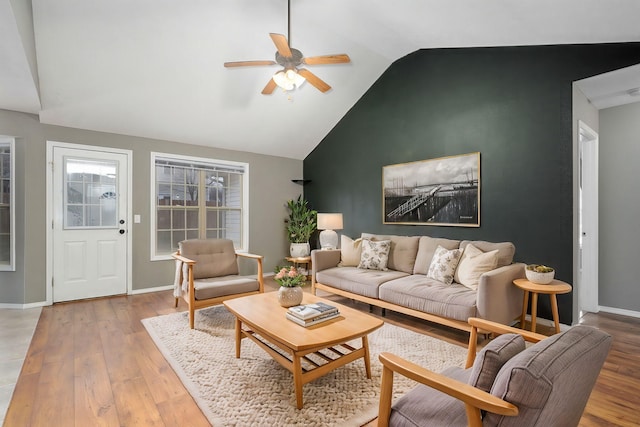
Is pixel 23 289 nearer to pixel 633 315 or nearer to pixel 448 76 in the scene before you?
pixel 448 76

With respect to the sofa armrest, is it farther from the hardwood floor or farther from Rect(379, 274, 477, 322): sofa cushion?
the hardwood floor

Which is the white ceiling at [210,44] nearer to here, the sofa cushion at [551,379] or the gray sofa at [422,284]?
the gray sofa at [422,284]

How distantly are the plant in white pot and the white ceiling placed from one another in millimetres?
1801

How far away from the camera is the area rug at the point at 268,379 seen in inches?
73.4

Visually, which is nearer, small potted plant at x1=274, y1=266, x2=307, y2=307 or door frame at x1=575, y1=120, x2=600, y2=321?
small potted plant at x1=274, y1=266, x2=307, y2=307

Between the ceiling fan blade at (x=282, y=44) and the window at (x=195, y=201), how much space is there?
302cm

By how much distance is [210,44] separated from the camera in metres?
3.59

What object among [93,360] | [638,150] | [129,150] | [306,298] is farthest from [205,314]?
[638,150]

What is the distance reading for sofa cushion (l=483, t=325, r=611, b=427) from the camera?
93 centimetres

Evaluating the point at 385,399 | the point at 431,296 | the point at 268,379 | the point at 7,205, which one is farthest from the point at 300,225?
the point at 385,399

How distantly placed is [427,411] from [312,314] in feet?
3.59

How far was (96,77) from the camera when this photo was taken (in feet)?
11.9

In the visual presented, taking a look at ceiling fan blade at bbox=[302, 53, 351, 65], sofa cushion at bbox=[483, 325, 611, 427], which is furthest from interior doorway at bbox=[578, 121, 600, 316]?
sofa cushion at bbox=[483, 325, 611, 427]

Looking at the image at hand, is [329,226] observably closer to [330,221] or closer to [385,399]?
[330,221]
